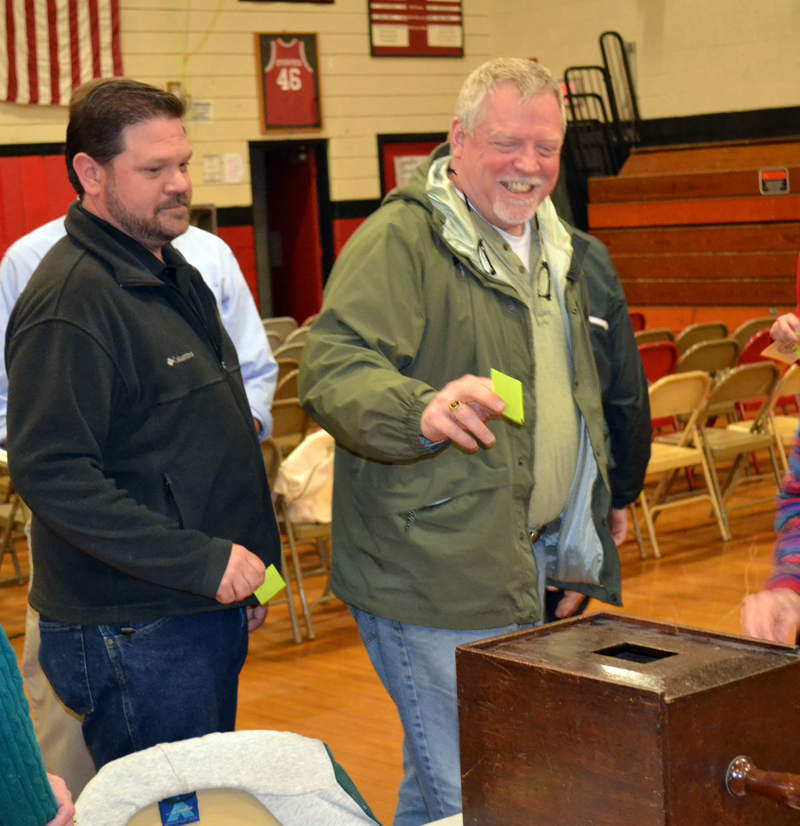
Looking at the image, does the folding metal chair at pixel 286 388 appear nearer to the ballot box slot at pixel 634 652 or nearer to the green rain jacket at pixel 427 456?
the green rain jacket at pixel 427 456

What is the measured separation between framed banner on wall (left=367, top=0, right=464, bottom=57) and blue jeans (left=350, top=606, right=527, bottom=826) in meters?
11.6

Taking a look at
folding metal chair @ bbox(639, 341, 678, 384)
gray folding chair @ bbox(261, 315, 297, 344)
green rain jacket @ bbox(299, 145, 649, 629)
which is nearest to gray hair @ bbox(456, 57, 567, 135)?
green rain jacket @ bbox(299, 145, 649, 629)

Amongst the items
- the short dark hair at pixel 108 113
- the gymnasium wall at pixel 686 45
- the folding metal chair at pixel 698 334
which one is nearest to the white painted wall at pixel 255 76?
the gymnasium wall at pixel 686 45

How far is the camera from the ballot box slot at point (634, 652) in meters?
1.41

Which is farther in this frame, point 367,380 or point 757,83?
point 757,83

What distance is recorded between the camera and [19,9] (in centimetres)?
1075

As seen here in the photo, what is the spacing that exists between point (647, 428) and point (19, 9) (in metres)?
9.80

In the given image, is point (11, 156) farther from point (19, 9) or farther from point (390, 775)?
point (390, 775)

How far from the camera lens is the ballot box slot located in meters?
1.41

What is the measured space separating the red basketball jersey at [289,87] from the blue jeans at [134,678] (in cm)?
1091

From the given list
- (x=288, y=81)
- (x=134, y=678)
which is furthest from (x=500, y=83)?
(x=288, y=81)

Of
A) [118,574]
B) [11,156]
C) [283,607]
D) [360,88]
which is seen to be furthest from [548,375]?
[360,88]

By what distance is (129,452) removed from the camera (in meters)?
2.07

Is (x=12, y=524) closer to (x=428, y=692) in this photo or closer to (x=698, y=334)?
(x=428, y=692)
